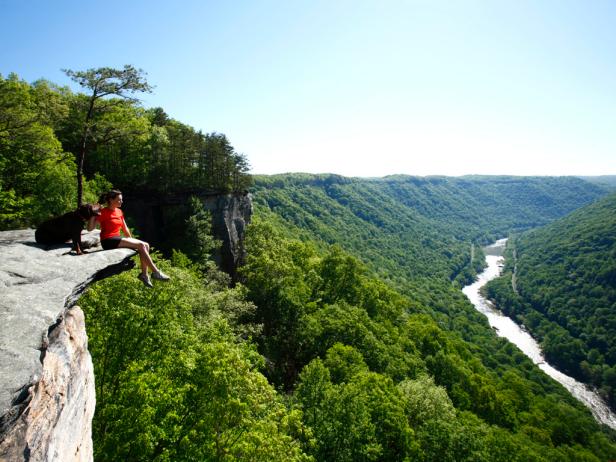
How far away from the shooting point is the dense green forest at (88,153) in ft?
72.1

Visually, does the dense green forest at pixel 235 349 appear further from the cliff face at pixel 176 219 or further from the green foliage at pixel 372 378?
the cliff face at pixel 176 219

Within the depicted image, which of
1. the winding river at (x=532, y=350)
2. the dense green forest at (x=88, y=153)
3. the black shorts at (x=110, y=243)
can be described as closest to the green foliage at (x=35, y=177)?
the dense green forest at (x=88, y=153)

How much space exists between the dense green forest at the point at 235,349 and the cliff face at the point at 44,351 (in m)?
6.69

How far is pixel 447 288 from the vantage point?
157 metres

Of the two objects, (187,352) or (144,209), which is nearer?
(187,352)

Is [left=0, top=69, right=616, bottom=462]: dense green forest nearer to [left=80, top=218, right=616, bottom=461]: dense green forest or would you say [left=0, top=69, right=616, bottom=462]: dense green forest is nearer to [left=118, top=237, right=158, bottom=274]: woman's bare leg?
[left=80, top=218, right=616, bottom=461]: dense green forest

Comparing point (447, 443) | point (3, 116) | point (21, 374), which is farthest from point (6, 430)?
point (447, 443)

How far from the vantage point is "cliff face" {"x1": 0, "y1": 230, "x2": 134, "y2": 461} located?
17.6ft

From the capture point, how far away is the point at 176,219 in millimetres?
42969

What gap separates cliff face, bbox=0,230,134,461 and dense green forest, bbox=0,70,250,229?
12840 millimetres

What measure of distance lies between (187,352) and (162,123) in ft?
155

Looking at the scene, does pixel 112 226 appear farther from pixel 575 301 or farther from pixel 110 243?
pixel 575 301

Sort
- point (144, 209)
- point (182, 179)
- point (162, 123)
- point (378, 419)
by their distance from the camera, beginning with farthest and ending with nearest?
point (162, 123)
point (182, 179)
point (144, 209)
point (378, 419)

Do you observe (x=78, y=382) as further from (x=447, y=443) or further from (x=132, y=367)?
(x=447, y=443)
